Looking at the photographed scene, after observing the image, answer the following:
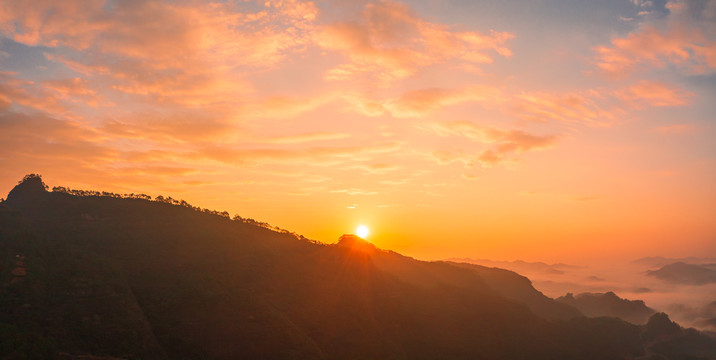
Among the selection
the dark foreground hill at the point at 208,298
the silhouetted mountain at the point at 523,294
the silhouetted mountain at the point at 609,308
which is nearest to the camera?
the dark foreground hill at the point at 208,298

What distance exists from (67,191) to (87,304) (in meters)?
40.3

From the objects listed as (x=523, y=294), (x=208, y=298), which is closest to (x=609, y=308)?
(x=523, y=294)

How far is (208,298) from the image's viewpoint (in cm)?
4662

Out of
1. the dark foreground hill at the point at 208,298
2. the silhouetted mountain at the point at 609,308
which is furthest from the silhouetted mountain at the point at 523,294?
the silhouetted mountain at the point at 609,308

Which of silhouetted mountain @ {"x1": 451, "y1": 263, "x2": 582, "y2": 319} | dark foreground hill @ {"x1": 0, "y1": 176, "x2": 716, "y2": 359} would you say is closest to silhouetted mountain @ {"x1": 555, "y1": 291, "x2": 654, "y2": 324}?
silhouetted mountain @ {"x1": 451, "y1": 263, "x2": 582, "y2": 319}

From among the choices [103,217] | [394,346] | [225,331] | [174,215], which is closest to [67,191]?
[103,217]

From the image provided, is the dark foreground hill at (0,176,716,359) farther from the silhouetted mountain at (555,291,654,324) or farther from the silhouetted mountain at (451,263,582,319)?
the silhouetted mountain at (555,291,654,324)

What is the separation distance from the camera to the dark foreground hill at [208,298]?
123ft

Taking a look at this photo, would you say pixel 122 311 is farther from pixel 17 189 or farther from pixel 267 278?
pixel 17 189

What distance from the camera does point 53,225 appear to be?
5753 centimetres

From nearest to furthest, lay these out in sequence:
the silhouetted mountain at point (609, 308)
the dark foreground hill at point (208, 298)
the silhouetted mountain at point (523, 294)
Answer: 1. the dark foreground hill at point (208, 298)
2. the silhouetted mountain at point (523, 294)
3. the silhouetted mountain at point (609, 308)

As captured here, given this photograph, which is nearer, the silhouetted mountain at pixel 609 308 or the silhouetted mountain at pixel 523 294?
the silhouetted mountain at pixel 523 294

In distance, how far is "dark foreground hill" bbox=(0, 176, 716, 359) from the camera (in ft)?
123

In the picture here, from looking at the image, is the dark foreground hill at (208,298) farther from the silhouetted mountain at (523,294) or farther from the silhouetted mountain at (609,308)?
the silhouetted mountain at (609,308)
